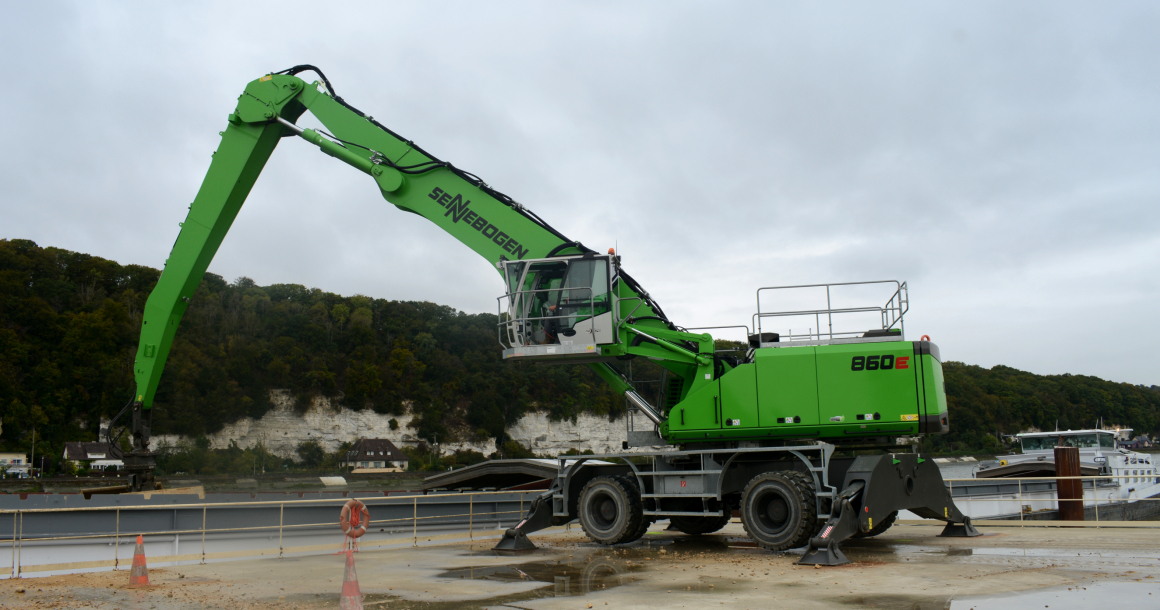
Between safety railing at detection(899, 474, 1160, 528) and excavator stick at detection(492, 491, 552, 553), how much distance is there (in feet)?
25.8

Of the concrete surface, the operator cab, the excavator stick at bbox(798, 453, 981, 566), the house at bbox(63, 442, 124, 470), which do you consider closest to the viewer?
the concrete surface

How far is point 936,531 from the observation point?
48.1 feet

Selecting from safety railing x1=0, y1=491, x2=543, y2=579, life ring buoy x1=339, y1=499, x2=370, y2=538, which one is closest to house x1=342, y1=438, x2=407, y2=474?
safety railing x1=0, y1=491, x2=543, y2=579

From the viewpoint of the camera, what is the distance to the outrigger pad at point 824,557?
31.4 ft

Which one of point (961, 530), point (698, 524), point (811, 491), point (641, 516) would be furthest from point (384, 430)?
point (811, 491)

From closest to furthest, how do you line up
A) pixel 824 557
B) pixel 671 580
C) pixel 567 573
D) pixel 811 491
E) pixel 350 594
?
pixel 350 594, pixel 671 580, pixel 567 573, pixel 824 557, pixel 811 491

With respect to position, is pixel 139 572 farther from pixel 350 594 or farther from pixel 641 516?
pixel 641 516

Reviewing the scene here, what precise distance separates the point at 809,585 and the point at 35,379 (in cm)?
7074

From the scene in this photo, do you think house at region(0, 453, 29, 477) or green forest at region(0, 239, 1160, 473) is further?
house at region(0, 453, 29, 477)

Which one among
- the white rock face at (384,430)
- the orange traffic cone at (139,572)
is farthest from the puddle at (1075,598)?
the white rock face at (384,430)

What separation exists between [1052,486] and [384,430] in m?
71.0

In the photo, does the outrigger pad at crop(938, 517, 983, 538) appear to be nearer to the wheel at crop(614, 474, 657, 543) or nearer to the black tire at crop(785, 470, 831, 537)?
the black tire at crop(785, 470, 831, 537)

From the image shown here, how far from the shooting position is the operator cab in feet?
38.9

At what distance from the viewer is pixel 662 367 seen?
1262 cm
